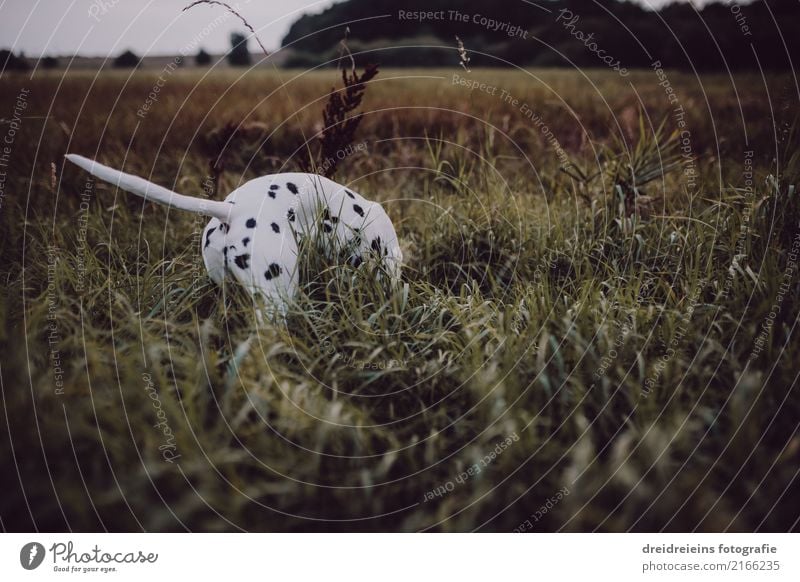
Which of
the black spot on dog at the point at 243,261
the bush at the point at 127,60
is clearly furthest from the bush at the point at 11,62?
the black spot on dog at the point at 243,261

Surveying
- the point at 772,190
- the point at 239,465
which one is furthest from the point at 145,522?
the point at 772,190

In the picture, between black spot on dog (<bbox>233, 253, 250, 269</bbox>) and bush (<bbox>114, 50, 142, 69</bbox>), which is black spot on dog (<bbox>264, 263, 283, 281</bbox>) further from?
bush (<bbox>114, 50, 142, 69</bbox>)

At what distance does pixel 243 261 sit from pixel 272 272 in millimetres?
90

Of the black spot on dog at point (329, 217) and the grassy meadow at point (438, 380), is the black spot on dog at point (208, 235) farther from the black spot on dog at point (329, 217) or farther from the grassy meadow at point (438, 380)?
the black spot on dog at point (329, 217)

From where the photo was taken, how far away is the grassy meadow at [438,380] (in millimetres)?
1181

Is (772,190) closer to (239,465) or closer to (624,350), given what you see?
(624,350)

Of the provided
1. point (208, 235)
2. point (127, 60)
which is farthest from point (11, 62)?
point (208, 235)

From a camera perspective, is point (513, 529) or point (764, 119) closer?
point (513, 529)

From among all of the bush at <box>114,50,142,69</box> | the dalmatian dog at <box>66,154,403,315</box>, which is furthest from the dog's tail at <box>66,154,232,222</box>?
the bush at <box>114,50,142,69</box>

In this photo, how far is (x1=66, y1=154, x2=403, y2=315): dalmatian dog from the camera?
1496 millimetres

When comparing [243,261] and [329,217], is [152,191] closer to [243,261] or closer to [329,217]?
[243,261]

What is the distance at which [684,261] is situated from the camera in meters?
1.88

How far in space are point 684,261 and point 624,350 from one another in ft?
2.09

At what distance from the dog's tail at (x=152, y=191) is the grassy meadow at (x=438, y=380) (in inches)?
11.0
